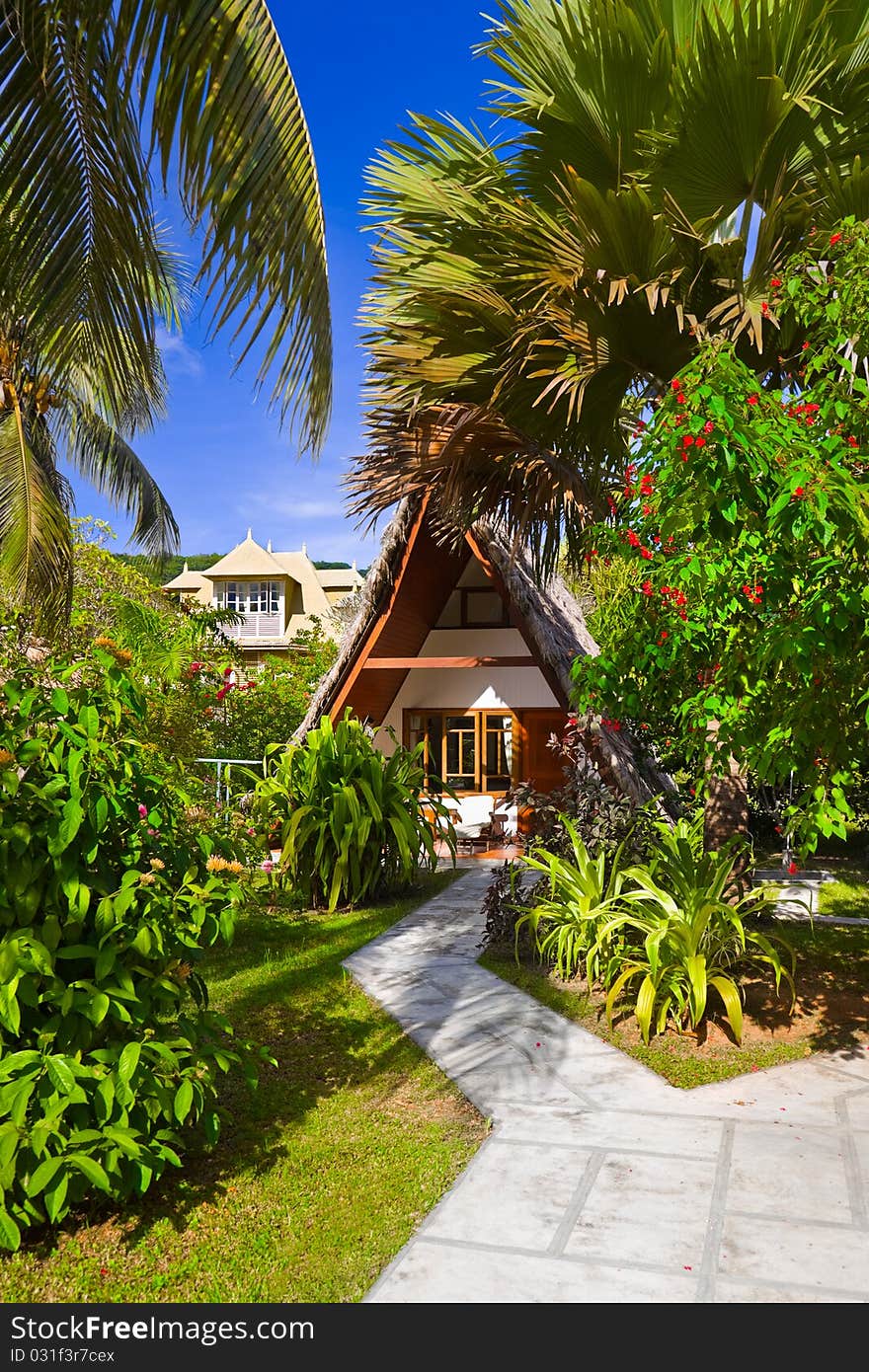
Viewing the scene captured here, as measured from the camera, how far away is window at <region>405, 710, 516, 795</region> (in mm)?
13383

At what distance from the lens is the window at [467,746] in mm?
13383

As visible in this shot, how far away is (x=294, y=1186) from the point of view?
12.1ft

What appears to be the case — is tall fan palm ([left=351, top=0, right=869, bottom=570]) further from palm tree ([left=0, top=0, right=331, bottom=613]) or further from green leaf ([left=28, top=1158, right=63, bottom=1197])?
green leaf ([left=28, top=1158, right=63, bottom=1197])

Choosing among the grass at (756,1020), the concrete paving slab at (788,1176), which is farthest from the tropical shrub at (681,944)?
the concrete paving slab at (788,1176)

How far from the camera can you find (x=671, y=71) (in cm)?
501

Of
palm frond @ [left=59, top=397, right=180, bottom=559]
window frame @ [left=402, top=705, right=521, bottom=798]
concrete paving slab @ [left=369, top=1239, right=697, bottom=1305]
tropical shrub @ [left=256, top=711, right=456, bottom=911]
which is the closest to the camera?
concrete paving slab @ [left=369, top=1239, right=697, bottom=1305]

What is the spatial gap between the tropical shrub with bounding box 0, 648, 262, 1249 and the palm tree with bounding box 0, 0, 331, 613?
1.51 m

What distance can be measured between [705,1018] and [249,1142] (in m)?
2.81

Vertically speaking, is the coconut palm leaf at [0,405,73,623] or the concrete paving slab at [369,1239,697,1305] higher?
the coconut palm leaf at [0,405,73,623]

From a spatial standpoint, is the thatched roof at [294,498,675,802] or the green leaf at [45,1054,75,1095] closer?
the green leaf at [45,1054,75,1095]

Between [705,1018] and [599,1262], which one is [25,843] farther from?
[705,1018]

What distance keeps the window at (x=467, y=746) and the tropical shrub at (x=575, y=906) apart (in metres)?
6.61

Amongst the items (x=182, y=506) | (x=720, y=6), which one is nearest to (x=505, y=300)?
(x=720, y=6)

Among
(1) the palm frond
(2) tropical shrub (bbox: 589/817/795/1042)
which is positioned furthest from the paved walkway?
(1) the palm frond
